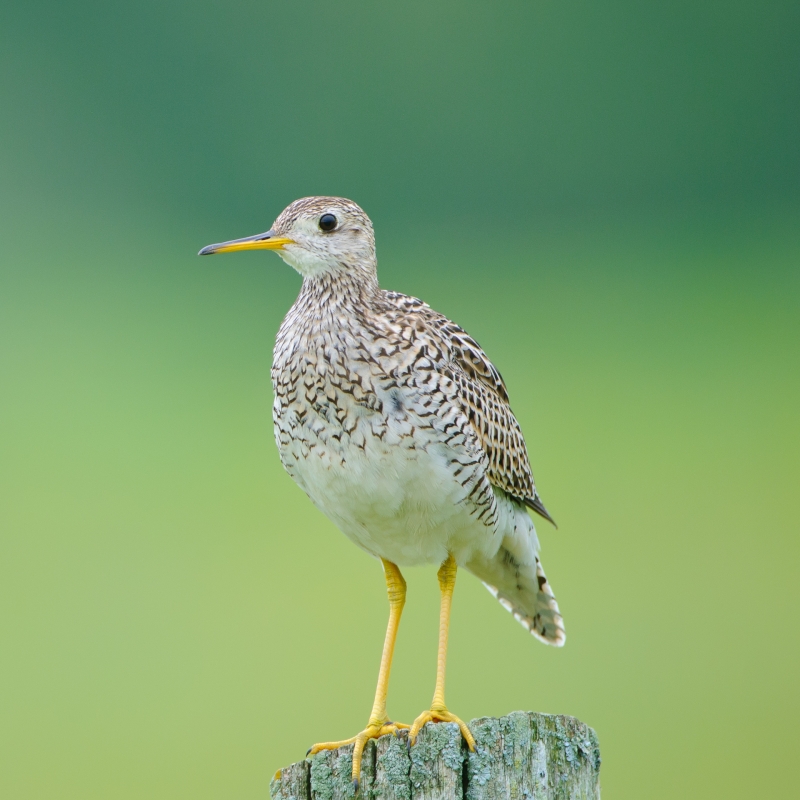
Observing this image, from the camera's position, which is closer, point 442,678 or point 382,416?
point 382,416

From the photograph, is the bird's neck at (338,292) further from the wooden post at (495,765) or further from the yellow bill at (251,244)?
the wooden post at (495,765)

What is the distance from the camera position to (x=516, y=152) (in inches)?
1243

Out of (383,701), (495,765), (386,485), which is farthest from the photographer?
(383,701)

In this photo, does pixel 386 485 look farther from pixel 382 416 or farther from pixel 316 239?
pixel 316 239

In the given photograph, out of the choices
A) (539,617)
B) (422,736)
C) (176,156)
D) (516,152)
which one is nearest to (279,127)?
(176,156)

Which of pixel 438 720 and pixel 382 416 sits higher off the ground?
pixel 382 416

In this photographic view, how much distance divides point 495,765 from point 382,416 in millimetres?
2387

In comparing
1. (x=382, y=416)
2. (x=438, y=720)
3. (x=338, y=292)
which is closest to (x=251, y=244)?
(x=338, y=292)

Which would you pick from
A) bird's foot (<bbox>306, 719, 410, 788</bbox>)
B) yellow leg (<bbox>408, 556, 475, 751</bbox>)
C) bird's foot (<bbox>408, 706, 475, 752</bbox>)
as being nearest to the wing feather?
yellow leg (<bbox>408, 556, 475, 751</bbox>)

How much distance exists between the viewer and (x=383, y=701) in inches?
303

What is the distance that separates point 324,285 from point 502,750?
11.2 feet

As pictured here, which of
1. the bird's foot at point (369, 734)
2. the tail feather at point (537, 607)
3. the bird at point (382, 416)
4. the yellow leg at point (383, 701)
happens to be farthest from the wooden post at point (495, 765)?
the tail feather at point (537, 607)

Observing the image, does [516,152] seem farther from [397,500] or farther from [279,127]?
[397,500]

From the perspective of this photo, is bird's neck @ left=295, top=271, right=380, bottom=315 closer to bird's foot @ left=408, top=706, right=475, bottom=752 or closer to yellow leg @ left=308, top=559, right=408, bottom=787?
yellow leg @ left=308, top=559, right=408, bottom=787
